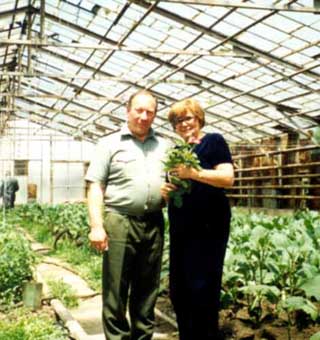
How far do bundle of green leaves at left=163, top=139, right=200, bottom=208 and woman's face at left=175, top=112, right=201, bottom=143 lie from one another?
5 cm

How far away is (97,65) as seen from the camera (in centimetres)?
1602

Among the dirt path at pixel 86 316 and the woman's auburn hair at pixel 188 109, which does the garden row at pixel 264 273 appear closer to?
the dirt path at pixel 86 316

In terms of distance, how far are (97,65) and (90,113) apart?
674 centimetres

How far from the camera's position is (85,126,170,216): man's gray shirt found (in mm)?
2891

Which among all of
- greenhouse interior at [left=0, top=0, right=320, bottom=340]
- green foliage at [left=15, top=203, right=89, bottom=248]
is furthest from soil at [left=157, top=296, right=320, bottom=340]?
green foliage at [left=15, top=203, right=89, bottom=248]

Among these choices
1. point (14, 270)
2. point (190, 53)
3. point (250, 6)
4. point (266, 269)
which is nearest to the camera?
point (266, 269)

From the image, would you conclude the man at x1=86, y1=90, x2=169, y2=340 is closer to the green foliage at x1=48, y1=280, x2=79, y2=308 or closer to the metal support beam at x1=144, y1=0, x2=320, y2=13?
the green foliage at x1=48, y1=280, x2=79, y2=308

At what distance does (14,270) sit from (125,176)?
9.37ft

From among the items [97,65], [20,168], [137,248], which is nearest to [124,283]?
[137,248]

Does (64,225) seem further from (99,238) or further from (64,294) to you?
(99,238)

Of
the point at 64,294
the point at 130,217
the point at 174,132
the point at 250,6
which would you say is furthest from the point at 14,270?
the point at 250,6

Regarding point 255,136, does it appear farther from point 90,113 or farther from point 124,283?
point 124,283

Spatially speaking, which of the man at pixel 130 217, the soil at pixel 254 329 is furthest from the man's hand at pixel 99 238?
the soil at pixel 254 329

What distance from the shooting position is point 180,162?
266 centimetres
